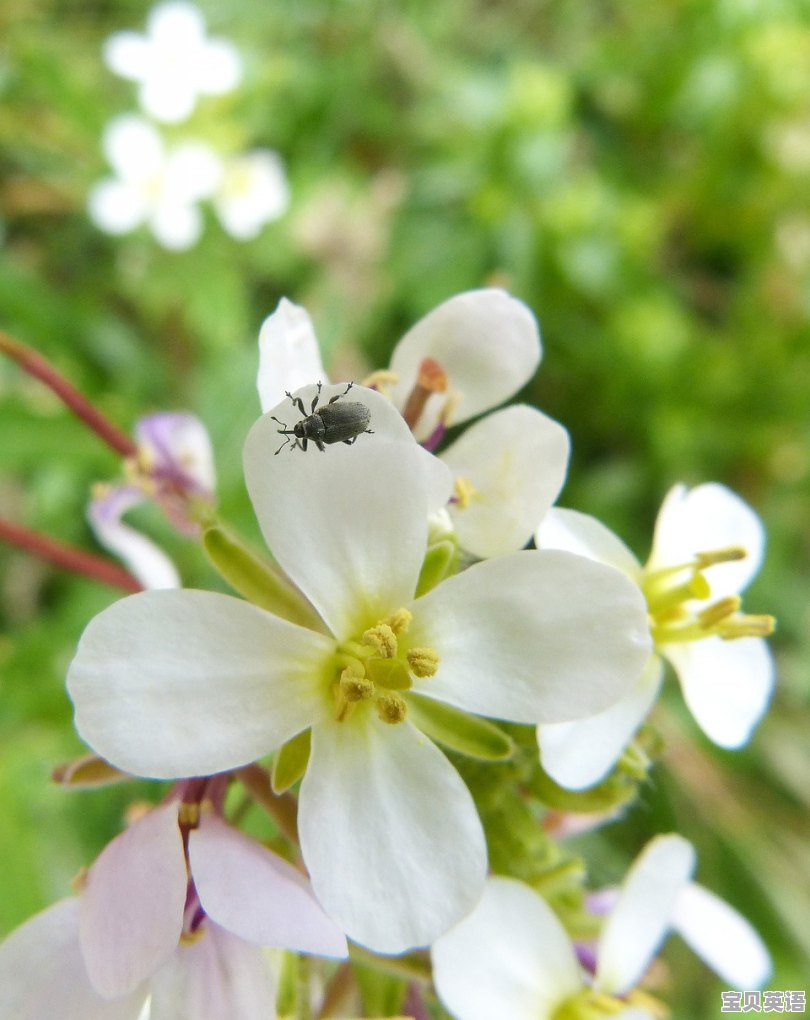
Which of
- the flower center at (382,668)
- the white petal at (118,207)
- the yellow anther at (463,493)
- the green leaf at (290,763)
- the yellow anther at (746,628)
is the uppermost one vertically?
the white petal at (118,207)

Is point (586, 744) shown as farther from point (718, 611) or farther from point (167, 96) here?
point (167, 96)

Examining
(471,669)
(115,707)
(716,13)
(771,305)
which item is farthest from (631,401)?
(115,707)

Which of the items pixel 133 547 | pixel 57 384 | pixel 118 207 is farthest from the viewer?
pixel 118 207

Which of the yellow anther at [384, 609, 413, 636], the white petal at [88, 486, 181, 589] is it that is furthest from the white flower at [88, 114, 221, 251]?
the yellow anther at [384, 609, 413, 636]

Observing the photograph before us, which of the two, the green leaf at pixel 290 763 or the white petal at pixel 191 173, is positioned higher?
the white petal at pixel 191 173

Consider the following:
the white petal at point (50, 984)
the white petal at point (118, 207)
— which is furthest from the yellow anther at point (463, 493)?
the white petal at point (118, 207)

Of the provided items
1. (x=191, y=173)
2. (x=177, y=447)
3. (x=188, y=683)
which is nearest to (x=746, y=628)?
(x=188, y=683)

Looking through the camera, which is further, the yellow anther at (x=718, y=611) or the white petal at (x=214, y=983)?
the yellow anther at (x=718, y=611)

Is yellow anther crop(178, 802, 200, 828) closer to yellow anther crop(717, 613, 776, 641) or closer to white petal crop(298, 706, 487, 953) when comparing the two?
white petal crop(298, 706, 487, 953)

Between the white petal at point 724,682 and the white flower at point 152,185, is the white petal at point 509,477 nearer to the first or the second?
the white petal at point 724,682
